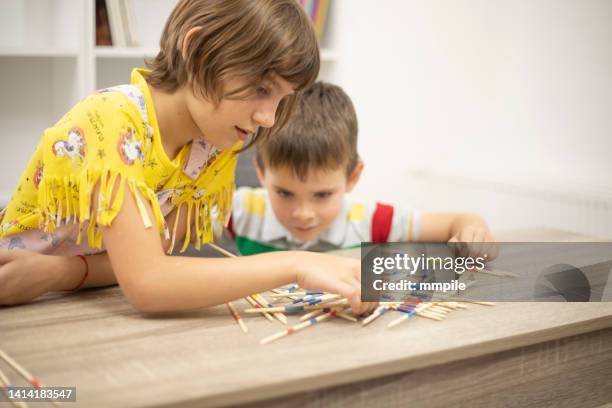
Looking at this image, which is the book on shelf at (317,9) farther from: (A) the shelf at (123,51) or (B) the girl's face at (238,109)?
(B) the girl's face at (238,109)

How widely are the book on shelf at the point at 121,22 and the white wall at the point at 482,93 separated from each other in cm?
86

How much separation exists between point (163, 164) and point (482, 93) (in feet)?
7.67

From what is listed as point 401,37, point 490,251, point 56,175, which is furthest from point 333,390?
point 401,37

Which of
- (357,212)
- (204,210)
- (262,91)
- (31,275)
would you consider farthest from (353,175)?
(31,275)

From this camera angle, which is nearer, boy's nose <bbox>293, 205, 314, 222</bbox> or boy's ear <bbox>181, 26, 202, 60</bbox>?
boy's ear <bbox>181, 26, 202, 60</bbox>

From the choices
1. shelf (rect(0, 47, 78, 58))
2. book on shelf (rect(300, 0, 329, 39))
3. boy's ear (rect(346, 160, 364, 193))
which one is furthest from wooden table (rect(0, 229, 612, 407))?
book on shelf (rect(300, 0, 329, 39))

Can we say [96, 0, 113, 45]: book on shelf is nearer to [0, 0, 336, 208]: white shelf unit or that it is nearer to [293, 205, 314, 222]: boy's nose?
[0, 0, 336, 208]: white shelf unit

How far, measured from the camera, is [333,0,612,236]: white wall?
2.77 m

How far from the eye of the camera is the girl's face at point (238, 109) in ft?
3.86

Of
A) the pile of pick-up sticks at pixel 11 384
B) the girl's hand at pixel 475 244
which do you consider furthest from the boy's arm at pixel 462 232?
Result: the pile of pick-up sticks at pixel 11 384

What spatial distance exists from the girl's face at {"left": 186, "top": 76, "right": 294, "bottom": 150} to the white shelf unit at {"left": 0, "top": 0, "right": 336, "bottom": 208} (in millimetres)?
1491

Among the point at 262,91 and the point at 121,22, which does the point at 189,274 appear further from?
the point at 121,22

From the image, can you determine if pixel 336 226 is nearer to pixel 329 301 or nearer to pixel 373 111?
pixel 329 301

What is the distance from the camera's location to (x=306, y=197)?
1.72m
